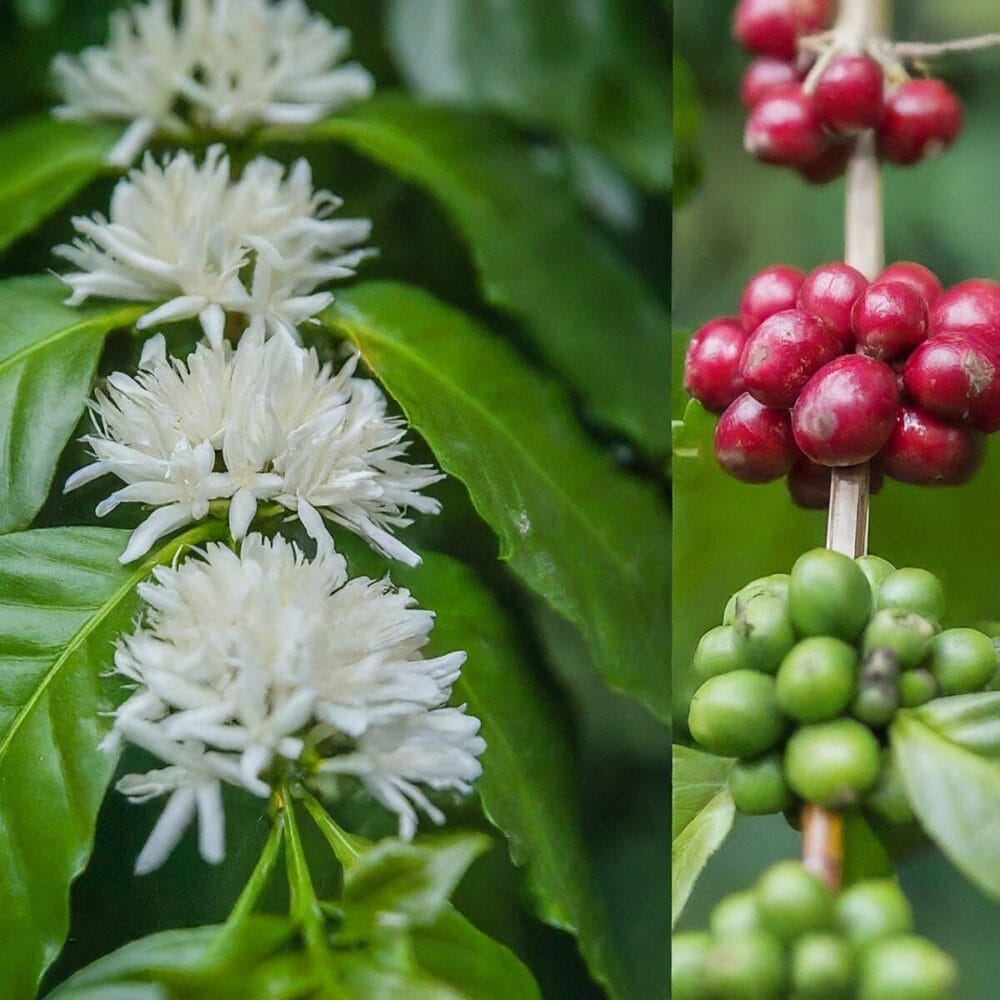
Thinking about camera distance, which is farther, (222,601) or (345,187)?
(345,187)

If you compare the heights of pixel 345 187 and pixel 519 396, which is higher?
pixel 345 187

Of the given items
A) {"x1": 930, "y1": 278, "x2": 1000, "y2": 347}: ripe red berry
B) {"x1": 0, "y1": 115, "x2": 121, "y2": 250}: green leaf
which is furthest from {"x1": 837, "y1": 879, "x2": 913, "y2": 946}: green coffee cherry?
{"x1": 0, "y1": 115, "x2": 121, "y2": 250}: green leaf

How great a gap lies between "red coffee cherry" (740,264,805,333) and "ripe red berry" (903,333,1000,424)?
0.10m

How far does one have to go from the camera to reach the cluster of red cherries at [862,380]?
650mm

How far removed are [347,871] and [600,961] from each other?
19cm

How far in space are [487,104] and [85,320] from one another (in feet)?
1.06

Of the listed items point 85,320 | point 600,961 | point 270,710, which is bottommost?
point 600,961

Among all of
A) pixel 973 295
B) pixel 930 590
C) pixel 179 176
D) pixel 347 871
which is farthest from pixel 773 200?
pixel 347 871

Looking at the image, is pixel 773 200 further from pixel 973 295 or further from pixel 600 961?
pixel 600 961

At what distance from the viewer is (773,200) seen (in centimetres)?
78

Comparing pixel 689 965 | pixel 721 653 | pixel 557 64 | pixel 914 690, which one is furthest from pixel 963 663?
pixel 557 64

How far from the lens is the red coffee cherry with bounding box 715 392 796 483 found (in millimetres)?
706

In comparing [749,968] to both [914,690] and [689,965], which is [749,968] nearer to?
[689,965]

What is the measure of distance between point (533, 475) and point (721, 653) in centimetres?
17
